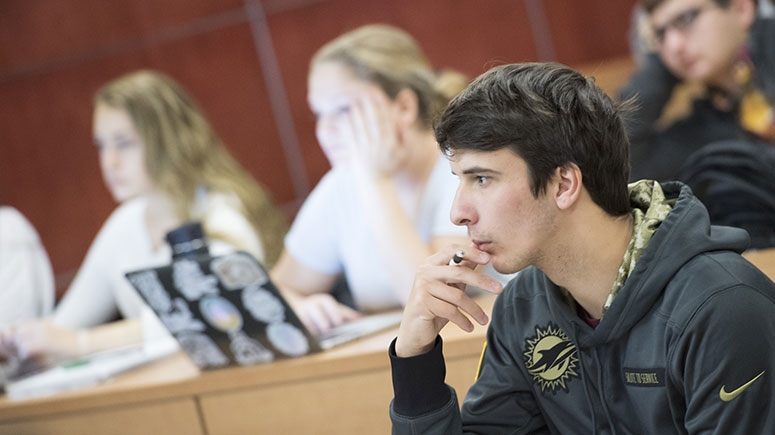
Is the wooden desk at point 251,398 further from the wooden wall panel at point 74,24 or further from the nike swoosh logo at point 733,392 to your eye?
the wooden wall panel at point 74,24

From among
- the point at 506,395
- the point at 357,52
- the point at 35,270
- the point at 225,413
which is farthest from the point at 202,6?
the point at 506,395

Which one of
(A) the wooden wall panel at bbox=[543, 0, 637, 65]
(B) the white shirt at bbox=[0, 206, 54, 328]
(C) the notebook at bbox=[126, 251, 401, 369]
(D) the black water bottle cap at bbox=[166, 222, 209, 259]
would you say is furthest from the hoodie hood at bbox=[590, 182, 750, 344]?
(A) the wooden wall panel at bbox=[543, 0, 637, 65]

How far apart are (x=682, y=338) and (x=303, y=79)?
3.03m

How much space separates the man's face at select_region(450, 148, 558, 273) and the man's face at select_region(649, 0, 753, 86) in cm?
177

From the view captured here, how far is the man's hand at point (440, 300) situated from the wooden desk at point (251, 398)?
320mm

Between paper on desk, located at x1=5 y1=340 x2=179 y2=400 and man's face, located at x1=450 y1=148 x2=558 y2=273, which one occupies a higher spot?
man's face, located at x1=450 y1=148 x2=558 y2=273

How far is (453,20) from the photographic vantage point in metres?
3.81

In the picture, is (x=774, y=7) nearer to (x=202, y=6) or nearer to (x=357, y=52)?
(x=357, y=52)

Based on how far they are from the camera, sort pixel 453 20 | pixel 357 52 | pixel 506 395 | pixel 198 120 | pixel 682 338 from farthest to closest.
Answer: pixel 453 20
pixel 198 120
pixel 357 52
pixel 506 395
pixel 682 338

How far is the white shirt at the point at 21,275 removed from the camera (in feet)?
8.84

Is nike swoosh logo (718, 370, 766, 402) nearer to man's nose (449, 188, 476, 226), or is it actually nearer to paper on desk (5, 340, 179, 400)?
man's nose (449, 188, 476, 226)

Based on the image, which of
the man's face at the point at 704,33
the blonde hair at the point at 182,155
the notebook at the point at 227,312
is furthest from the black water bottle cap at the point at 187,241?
the man's face at the point at 704,33

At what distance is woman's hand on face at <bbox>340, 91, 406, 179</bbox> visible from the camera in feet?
6.79

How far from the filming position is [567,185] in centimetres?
108
